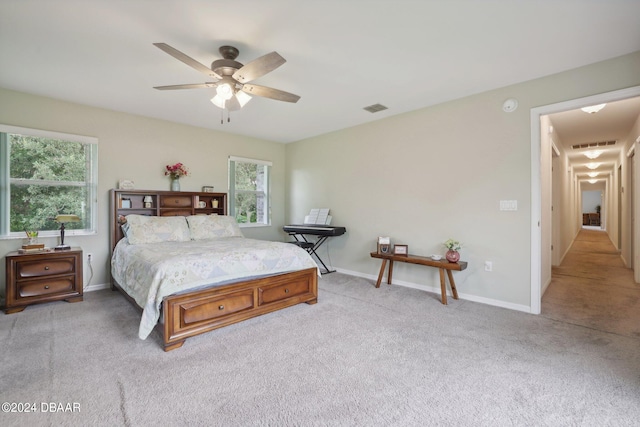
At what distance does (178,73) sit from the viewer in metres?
2.99

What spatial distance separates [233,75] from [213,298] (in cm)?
198

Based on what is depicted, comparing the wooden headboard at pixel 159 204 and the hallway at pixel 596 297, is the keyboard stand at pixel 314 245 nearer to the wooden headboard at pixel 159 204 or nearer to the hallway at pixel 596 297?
the wooden headboard at pixel 159 204

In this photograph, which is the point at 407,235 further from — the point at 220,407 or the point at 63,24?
the point at 63,24

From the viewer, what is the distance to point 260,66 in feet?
7.44

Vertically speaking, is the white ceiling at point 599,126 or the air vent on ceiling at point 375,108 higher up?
the air vent on ceiling at point 375,108

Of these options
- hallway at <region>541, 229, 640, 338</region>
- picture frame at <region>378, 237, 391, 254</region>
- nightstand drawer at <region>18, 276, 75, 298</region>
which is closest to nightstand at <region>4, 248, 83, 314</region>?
nightstand drawer at <region>18, 276, 75, 298</region>

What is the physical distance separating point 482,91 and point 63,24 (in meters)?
4.11

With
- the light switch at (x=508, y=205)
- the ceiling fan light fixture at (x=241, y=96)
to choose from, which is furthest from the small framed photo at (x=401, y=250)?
the ceiling fan light fixture at (x=241, y=96)

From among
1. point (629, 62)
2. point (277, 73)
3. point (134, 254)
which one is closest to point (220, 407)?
point (134, 254)

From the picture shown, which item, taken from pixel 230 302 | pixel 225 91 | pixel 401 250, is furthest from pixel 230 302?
pixel 401 250

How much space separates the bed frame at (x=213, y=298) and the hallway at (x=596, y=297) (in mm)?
2712

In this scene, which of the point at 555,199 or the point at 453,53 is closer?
the point at 453,53

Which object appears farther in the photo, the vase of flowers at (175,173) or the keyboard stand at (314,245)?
the keyboard stand at (314,245)

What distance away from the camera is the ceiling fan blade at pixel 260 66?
84.1 inches
